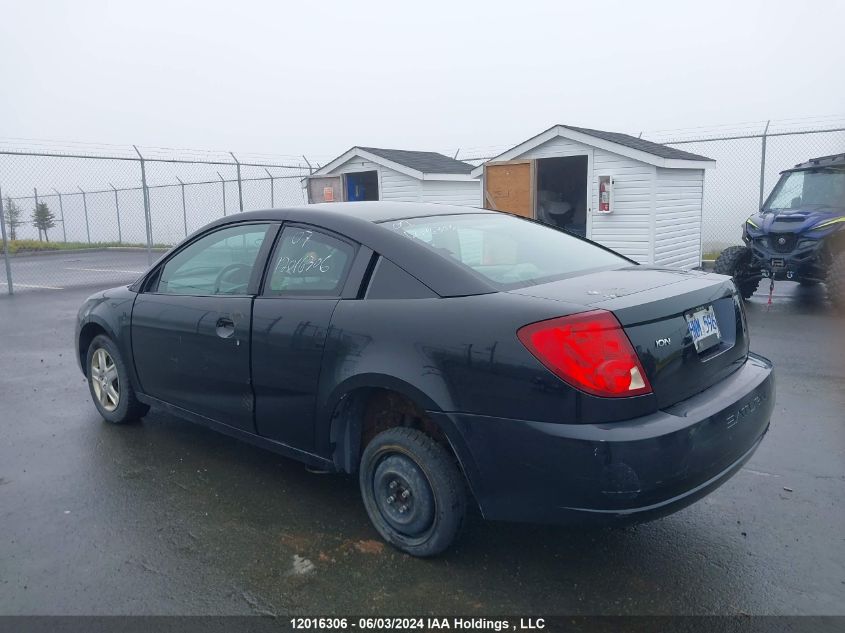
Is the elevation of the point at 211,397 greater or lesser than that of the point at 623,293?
lesser

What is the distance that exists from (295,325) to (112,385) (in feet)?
7.24

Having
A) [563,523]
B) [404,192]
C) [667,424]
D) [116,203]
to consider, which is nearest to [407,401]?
[563,523]

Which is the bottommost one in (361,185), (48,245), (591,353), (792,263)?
(48,245)

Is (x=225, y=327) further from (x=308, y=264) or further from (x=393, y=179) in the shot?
(x=393, y=179)

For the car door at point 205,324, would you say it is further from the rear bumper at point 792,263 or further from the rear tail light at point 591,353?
the rear bumper at point 792,263

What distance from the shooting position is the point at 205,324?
3.82 meters

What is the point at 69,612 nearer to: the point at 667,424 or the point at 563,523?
the point at 563,523

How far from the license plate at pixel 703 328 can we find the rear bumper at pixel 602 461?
0.21 m

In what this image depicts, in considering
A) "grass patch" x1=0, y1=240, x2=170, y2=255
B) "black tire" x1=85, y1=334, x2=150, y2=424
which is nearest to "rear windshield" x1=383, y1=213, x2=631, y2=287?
"black tire" x1=85, y1=334, x2=150, y2=424

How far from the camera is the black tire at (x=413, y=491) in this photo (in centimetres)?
290

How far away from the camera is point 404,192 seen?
15445mm

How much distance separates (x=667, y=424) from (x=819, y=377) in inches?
162

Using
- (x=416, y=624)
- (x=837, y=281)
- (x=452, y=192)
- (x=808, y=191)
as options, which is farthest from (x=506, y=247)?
(x=452, y=192)

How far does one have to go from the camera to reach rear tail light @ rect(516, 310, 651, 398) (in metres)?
2.52
